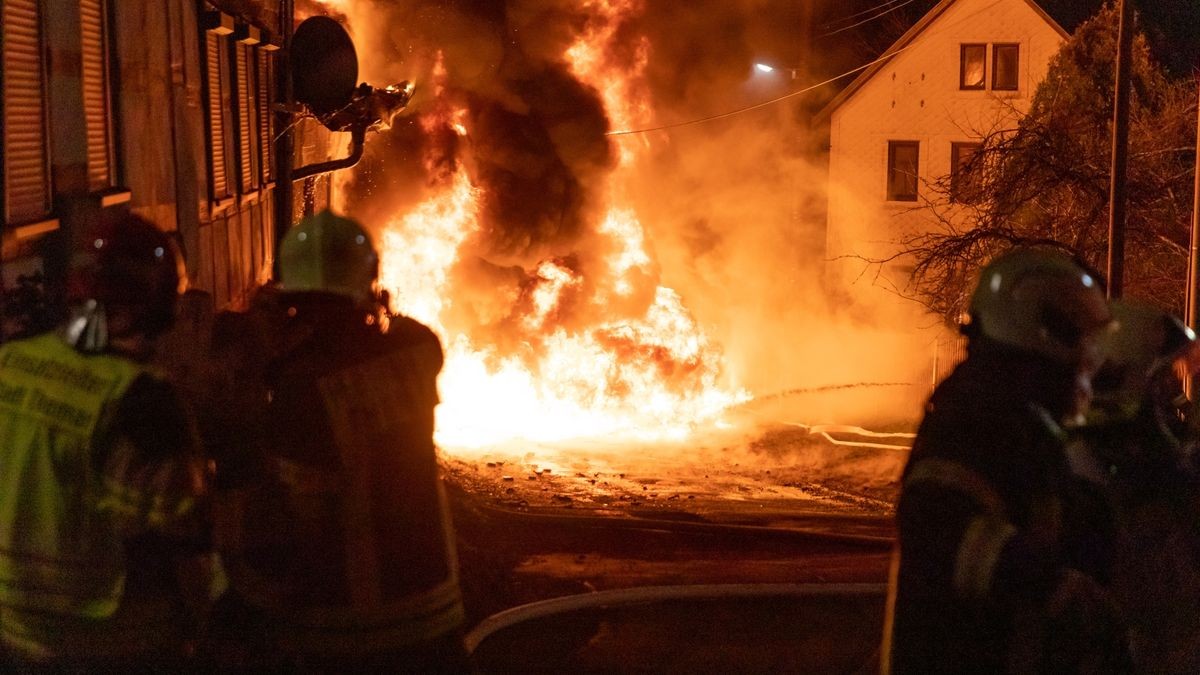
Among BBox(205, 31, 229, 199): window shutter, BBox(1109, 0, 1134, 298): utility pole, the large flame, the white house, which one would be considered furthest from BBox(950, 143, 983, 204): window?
the white house

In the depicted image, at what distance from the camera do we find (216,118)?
1035 centimetres

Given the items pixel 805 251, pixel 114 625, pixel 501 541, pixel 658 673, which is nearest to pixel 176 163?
pixel 501 541

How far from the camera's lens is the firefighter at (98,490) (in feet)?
9.02

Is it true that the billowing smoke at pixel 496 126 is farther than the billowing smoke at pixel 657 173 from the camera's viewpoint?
No

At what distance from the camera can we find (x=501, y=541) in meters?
9.61

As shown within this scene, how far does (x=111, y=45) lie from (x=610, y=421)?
1488 cm

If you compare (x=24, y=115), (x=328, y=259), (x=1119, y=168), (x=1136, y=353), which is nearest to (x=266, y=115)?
(x=24, y=115)

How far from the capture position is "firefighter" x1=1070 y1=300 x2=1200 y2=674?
3.55 meters

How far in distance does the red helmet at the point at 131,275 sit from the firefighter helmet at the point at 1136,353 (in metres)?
2.90

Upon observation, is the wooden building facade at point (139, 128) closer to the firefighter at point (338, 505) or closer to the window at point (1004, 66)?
the firefighter at point (338, 505)

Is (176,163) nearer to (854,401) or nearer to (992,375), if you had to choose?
(992,375)

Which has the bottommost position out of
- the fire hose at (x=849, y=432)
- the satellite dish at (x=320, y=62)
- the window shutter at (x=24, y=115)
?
the fire hose at (x=849, y=432)

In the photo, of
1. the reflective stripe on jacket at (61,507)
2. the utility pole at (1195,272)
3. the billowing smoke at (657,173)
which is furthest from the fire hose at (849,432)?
the reflective stripe on jacket at (61,507)

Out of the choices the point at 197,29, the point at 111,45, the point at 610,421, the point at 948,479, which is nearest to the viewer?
the point at 948,479
